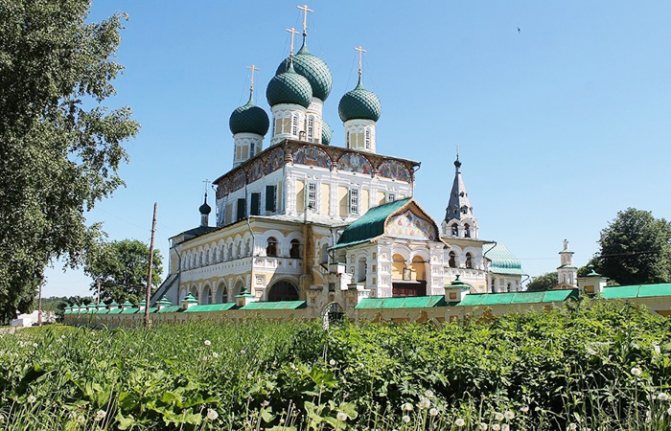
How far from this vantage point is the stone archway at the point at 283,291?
88.8 feet

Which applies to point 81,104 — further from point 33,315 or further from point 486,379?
point 33,315

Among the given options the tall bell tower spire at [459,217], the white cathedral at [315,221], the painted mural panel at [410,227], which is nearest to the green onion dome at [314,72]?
the white cathedral at [315,221]

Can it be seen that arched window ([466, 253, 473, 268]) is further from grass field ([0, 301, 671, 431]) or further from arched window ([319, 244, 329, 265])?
grass field ([0, 301, 671, 431])

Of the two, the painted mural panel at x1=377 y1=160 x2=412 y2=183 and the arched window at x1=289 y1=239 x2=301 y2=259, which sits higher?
the painted mural panel at x1=377 y1=160 x2=412 y2=183

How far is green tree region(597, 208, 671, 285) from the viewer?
3500cm

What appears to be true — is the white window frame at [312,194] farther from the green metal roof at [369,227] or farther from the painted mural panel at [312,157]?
the green metal roof at [369,227]

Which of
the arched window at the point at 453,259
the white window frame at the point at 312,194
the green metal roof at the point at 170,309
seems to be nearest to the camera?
the green metal roof at the point at 170,309

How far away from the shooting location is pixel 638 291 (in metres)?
11.3

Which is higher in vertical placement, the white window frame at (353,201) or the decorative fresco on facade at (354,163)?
the decorative fresco on facade at (354,163)

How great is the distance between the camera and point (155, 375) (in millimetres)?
3725

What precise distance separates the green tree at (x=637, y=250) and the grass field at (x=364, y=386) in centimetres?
3361

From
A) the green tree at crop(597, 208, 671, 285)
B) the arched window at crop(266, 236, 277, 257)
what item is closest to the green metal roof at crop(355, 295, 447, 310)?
the arched window at crop(266, 236, 277, 257)

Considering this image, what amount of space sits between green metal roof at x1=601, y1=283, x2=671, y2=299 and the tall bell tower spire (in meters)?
19.9

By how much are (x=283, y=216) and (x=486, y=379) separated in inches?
942
